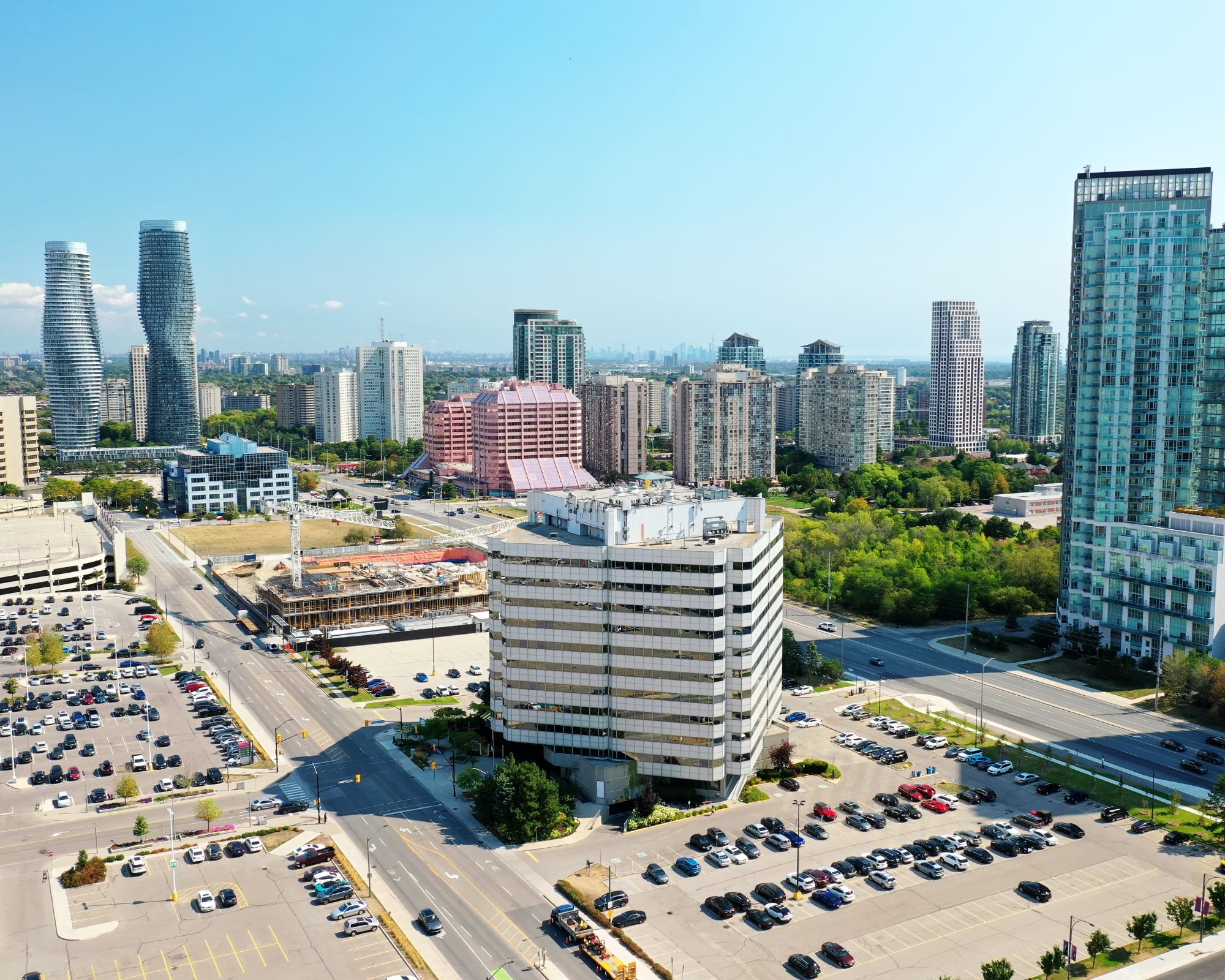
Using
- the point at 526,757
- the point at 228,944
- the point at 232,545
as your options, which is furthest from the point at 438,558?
the point at 228,944

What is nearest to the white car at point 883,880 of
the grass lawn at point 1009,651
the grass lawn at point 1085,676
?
the grass lawn at point 1085,676

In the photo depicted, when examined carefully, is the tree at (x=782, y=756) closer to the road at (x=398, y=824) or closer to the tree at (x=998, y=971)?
the road at (x=398, y=824)

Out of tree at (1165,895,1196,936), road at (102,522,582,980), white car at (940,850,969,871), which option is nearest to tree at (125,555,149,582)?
road at (102,522,582,980)

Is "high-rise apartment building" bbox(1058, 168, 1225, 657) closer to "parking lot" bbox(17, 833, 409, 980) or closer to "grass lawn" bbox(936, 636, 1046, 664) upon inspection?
"grass lawn" bbox(936, 636, 1046, 664)

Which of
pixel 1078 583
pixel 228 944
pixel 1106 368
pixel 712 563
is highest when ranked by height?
pixel 1106 368

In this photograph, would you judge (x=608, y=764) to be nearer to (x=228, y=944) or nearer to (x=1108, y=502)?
(x=228, y=944)
